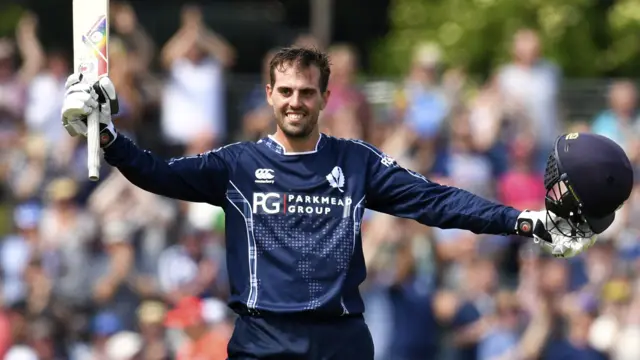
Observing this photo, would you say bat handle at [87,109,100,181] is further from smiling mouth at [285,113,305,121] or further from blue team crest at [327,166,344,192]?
blue team crest at [327,166,344,192]

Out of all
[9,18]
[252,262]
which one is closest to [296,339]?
[252,262]

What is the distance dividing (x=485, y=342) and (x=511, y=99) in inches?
123

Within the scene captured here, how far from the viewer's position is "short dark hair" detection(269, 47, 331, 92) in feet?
24.1

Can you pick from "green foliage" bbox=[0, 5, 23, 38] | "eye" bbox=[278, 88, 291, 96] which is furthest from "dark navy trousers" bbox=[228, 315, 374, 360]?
"green foliage" bbox=[0, 5, 23, 38]

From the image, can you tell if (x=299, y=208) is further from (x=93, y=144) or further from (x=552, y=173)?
(x=552, y=173)

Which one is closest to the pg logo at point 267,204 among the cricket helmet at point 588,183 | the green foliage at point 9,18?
the cricket helmet at point 588,183

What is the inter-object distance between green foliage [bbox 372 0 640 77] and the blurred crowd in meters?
6.21

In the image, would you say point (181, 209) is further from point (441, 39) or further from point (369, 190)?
point (441, 39)

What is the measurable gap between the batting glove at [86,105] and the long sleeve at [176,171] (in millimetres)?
93

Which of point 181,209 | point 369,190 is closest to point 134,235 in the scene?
point 181,209

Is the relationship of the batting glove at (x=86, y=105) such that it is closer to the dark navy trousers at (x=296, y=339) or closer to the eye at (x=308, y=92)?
the eye at (x=308, y=92)

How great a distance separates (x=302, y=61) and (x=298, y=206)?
0.74 meters

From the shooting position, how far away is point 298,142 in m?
7.40

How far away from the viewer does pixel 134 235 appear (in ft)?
44.6
